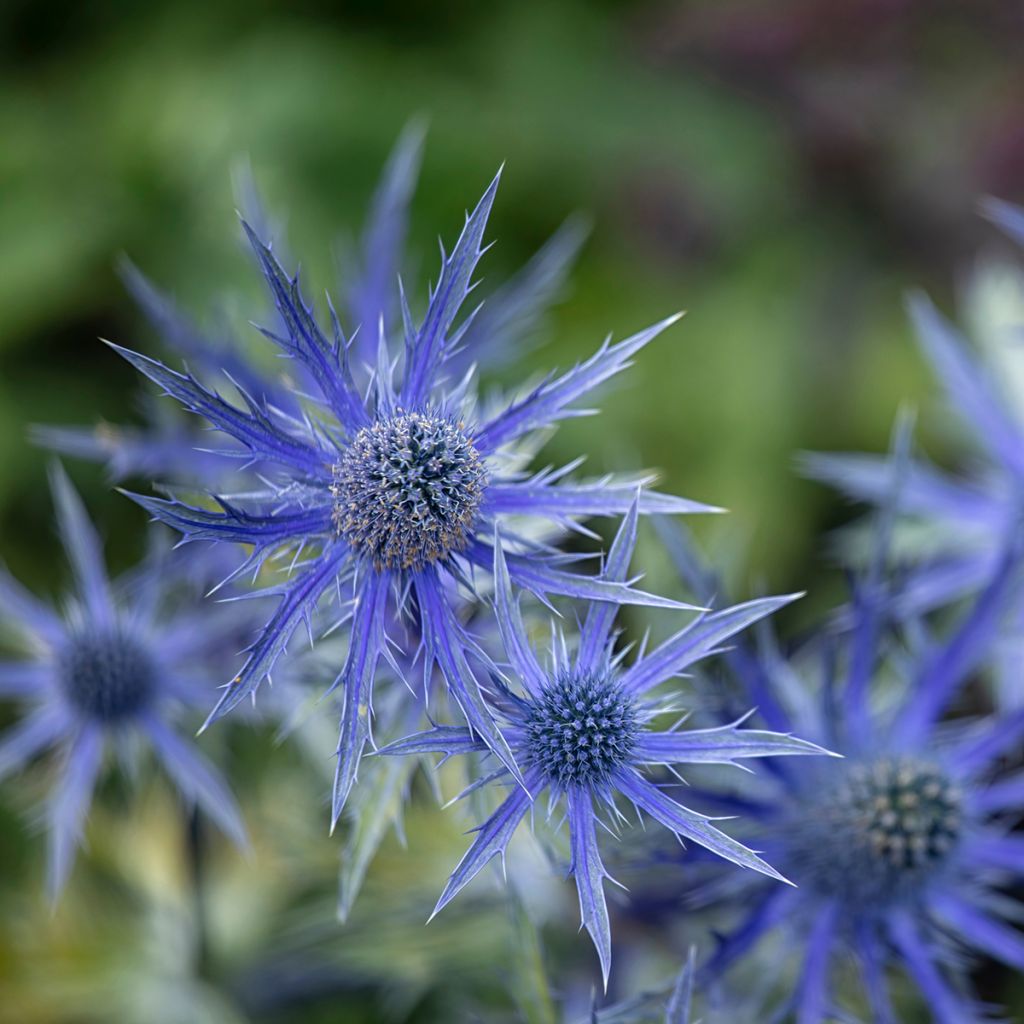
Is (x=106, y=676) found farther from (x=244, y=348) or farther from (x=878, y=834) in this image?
(x=878, y=834)

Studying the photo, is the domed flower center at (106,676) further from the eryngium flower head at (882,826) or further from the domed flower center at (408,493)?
the eryngium flower head at (882,826)

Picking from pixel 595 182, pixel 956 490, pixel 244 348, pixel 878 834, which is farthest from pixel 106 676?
pixel 595 182

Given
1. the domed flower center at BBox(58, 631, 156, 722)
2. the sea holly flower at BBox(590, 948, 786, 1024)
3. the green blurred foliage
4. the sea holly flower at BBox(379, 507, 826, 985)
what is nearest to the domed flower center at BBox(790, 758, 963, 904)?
the sea holly flower at BBox(590, 948, 786, 1024)

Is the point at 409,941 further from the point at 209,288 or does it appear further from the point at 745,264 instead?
the point at 745,264

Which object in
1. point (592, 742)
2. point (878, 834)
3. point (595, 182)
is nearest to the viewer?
point (592, 742)

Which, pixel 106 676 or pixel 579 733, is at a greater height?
pixel 106 676

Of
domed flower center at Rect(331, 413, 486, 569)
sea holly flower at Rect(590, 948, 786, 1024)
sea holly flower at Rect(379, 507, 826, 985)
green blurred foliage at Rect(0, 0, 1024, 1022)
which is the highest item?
green blurred foliage at Rect(0, 0, 1024, 1022)

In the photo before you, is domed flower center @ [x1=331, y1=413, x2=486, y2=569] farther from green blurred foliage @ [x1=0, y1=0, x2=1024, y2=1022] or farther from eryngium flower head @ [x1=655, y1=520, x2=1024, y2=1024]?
green blurred foliage @ [x1=0, y1=0, x2=1024, y2=1022]

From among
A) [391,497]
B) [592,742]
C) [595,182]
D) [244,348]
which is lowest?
[592,742]

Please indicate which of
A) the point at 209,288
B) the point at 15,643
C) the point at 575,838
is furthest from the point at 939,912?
the point at 209,288
